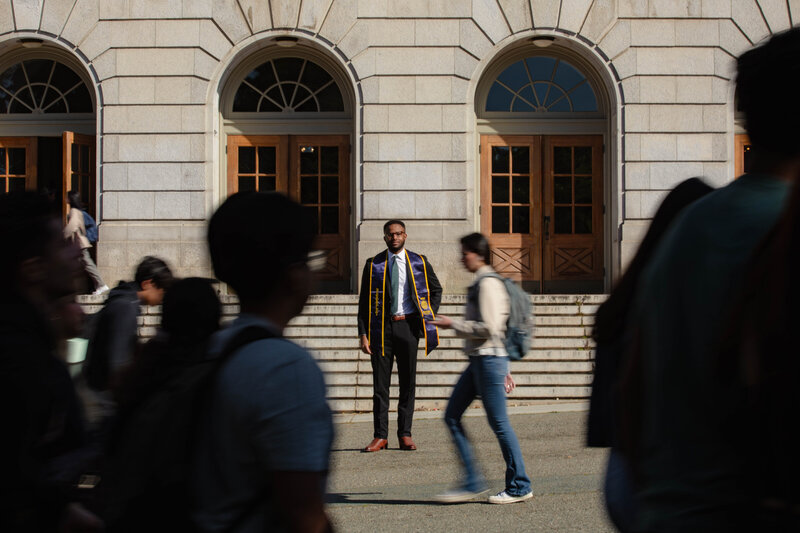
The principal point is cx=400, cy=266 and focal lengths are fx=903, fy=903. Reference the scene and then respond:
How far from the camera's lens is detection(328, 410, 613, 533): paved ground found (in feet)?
20.2

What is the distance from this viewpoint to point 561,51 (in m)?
16.6

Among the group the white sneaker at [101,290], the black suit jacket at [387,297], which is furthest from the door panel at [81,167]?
the black suit jacket at [387,297]

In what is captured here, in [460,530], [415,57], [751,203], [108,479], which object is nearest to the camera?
[751,203]

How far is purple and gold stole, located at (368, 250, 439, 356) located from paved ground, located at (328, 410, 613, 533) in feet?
3.77

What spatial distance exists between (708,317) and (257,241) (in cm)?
95

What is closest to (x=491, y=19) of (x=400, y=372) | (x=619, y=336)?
(x=400, y=372)

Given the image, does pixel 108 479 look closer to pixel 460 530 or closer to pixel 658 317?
pixel 658 317

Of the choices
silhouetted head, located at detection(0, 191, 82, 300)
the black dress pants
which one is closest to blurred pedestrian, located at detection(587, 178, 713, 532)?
silhouetted head, located at detection(0, 191, 82, 300)

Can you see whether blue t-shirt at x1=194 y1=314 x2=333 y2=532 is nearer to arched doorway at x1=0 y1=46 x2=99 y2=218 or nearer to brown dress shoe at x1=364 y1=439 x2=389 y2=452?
brown dress shoe at x1=364 y1=439 x2=389 y2=452

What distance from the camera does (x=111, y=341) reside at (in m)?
5.88

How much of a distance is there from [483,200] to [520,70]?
100 inches

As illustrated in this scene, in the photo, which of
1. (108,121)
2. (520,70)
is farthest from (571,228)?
(108,121)

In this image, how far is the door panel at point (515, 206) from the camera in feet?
55.9

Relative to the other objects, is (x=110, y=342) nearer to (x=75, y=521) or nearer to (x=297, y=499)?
(x=75, y=521)
